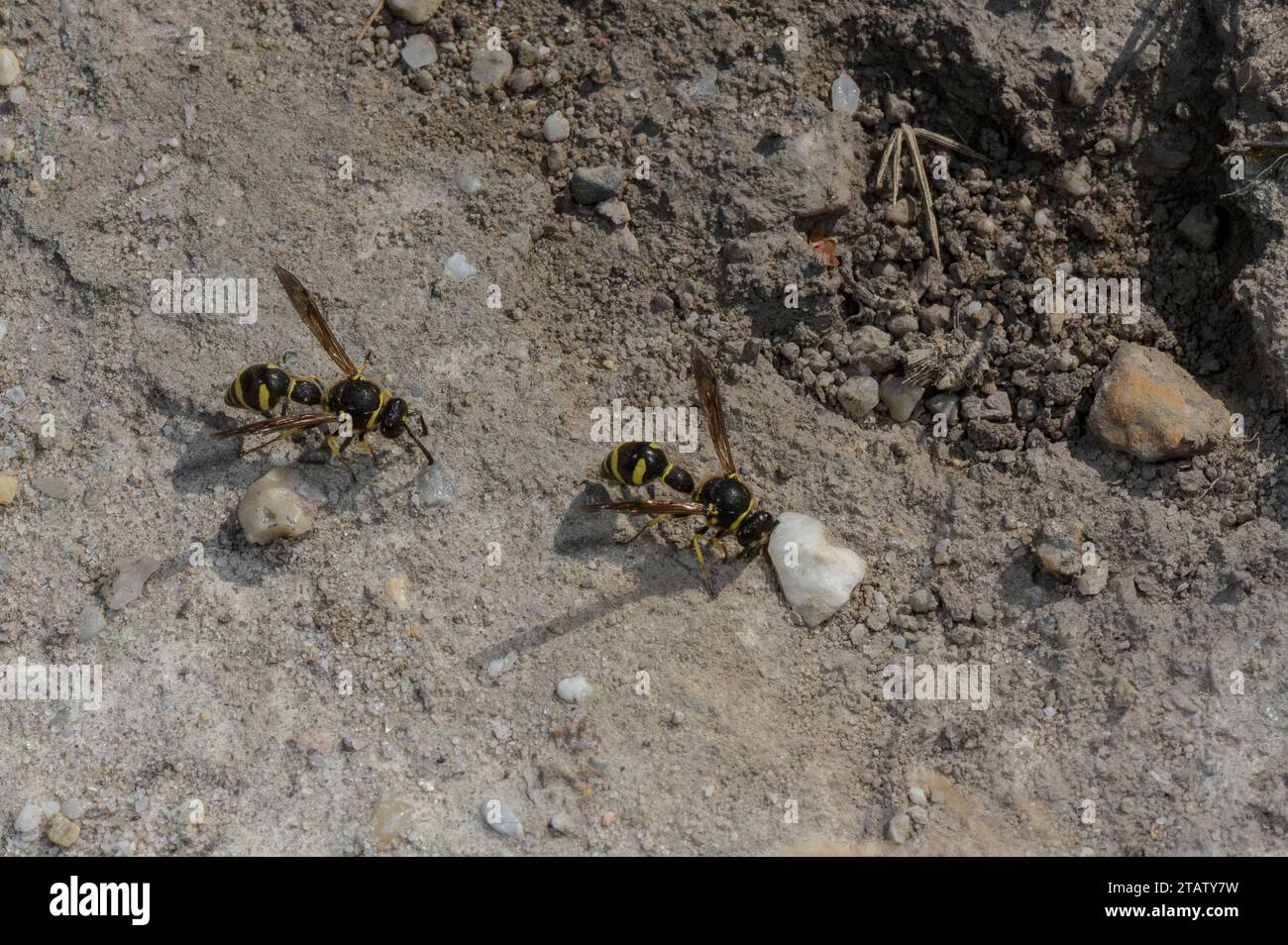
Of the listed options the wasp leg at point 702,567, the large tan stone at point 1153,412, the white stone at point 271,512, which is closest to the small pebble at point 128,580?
the white stone at point 271,512

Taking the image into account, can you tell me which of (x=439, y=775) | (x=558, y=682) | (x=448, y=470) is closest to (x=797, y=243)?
(x=448, y=470)

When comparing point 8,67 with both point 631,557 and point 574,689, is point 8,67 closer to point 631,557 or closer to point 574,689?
point 631,557

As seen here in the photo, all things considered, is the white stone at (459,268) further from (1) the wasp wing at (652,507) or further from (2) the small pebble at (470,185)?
(1) the wasp wing at (652,507)

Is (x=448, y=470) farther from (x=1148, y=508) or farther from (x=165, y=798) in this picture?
(x=1148, y=508)

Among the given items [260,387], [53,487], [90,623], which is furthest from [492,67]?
[90,623]

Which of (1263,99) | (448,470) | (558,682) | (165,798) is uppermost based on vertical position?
(1263,99)

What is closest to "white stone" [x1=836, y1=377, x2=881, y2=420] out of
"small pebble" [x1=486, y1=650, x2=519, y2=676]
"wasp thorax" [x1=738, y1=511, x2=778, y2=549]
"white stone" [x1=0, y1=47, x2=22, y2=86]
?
"wasp thorax" [x1=738, y1=511, x2=778, y2=549]
